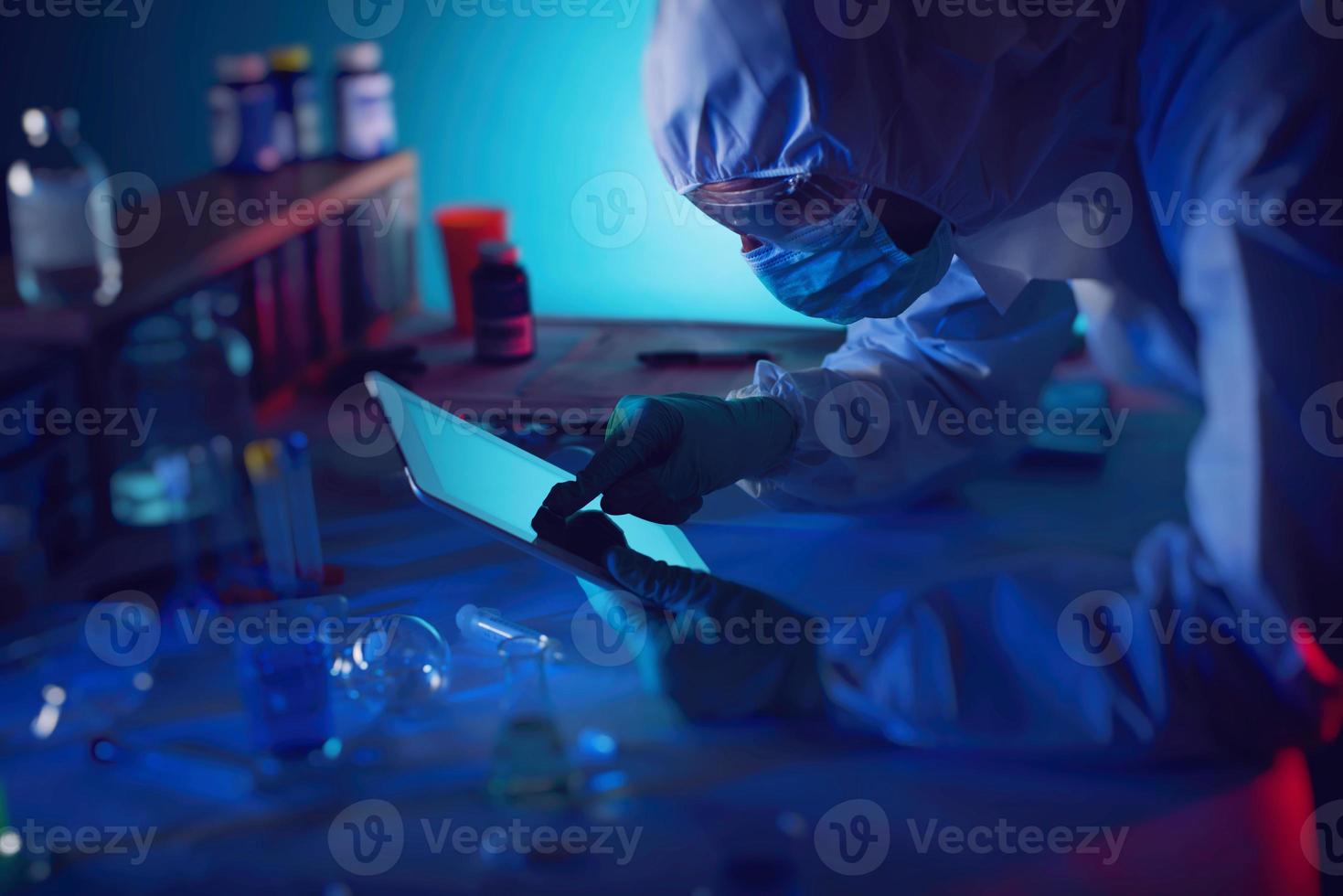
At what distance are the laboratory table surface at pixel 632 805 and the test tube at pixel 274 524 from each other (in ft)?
0.43

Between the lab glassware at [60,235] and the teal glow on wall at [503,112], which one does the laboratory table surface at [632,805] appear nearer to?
the lab glassware at [60,235]

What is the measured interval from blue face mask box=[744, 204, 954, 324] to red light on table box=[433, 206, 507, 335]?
742mm

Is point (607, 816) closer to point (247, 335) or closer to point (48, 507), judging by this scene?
point (48, 507)

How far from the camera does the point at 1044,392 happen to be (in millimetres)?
1442

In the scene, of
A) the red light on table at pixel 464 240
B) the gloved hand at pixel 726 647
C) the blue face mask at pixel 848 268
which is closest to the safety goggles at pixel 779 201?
the blue face mask at pixel 848 268

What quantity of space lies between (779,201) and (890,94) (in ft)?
0.44

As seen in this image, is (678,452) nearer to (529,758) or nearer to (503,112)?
(529,758)

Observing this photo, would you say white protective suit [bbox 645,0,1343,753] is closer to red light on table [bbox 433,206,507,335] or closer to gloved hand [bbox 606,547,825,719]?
gloved hand [bbox 606,547,825,719]

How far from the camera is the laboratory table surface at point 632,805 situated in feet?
2.21

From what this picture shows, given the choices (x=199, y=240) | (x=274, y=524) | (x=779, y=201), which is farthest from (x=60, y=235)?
(x=779, y=201)

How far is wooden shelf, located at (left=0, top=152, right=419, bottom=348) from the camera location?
1118 mm

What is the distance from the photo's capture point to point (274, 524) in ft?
3.59

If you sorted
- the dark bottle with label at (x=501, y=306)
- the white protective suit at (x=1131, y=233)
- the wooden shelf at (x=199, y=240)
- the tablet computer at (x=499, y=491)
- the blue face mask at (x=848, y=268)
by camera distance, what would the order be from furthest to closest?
the dark bottle with label at (x=501, y=306) → the wooden shelf at (x=199, y=240) → the blue face mask at (x=848, y=268) → the tablet computer at (x=499, y=491) → the white protective suit at (x=1131, y=233)

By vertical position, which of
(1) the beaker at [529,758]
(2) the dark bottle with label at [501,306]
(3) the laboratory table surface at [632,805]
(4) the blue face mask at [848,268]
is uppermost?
(4) the blue face mask at [848,268]
